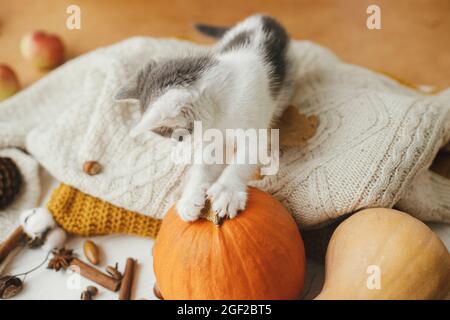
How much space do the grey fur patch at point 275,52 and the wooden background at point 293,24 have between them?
700 mm

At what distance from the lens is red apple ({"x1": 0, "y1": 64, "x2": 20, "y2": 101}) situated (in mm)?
1589

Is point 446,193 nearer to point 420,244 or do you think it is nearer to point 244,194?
point 420,244

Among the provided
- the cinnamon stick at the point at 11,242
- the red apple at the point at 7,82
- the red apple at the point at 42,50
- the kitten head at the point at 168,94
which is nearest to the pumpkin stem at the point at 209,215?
Result: the kitten head at the point at 168,94

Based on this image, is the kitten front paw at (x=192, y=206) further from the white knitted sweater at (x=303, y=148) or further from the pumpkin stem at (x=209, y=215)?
the white knitted sweater at (x=303, y=148)

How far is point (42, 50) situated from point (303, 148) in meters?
1.24

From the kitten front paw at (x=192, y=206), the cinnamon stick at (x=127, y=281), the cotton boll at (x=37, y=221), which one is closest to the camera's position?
the kitten front paw at (x=192, y=206)

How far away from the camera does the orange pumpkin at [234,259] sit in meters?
0.80

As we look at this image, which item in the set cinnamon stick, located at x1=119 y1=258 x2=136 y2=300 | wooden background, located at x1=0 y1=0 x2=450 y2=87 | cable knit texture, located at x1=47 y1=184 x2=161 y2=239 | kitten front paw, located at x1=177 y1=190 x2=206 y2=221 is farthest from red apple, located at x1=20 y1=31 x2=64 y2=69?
kitten front paw, located at x1=177 y1=190 x2=206 y2=221

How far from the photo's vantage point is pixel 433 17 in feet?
6.46

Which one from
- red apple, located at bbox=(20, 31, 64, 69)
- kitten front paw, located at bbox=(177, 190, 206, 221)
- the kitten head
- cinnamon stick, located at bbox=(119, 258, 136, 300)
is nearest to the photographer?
the kitten head

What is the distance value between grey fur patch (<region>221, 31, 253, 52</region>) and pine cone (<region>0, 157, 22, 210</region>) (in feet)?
2.22

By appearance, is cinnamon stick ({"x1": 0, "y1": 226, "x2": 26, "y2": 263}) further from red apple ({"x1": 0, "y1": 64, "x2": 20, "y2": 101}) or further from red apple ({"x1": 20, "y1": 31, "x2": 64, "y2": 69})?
red apple ({"x1": 20, "y1": 31, "x2": 64, "y2": 69})

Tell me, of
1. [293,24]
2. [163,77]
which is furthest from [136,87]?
[293,24]

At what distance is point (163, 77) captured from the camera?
32.8 inches
